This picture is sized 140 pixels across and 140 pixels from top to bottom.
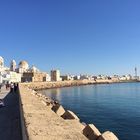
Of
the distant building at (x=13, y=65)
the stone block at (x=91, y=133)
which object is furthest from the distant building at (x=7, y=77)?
the stone block at (x=91, y=133)

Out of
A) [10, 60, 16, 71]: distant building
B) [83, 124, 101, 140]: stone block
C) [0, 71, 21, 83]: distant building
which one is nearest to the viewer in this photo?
[83, 124, 101, 140]: stone block

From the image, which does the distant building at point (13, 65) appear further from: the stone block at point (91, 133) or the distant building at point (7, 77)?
the stone block at point (91, 133)

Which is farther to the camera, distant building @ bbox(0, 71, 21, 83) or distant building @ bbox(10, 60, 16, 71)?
distant building @ bbox(10, 60, 16, 71)

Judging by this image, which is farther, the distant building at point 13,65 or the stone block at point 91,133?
the distant building at point 13,65

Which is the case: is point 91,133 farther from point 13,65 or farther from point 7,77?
point 13,65

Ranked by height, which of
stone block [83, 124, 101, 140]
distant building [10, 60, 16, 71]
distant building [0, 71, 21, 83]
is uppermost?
distant building [10, 60, 16, 71]

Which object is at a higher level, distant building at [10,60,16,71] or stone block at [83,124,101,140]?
distant building at [10,60,16,71]

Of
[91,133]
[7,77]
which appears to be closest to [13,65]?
[7,77]

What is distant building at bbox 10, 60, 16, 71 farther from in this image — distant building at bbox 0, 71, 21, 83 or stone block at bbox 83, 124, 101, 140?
stone block at bbox 83, 124, 101, 140

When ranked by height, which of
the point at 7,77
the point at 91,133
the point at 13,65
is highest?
the point at 13,65

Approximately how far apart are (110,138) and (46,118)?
232 cm

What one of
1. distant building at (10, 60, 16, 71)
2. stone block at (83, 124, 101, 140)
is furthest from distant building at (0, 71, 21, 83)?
stone block at (83, 124, 101, 140)

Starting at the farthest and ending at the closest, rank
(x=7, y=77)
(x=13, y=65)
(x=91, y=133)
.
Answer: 1. (x=13, y=65)
2. (x=7, y=77)
3. (x=91, y=133)

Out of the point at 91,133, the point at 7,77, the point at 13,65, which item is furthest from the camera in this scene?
the point at 13,65
